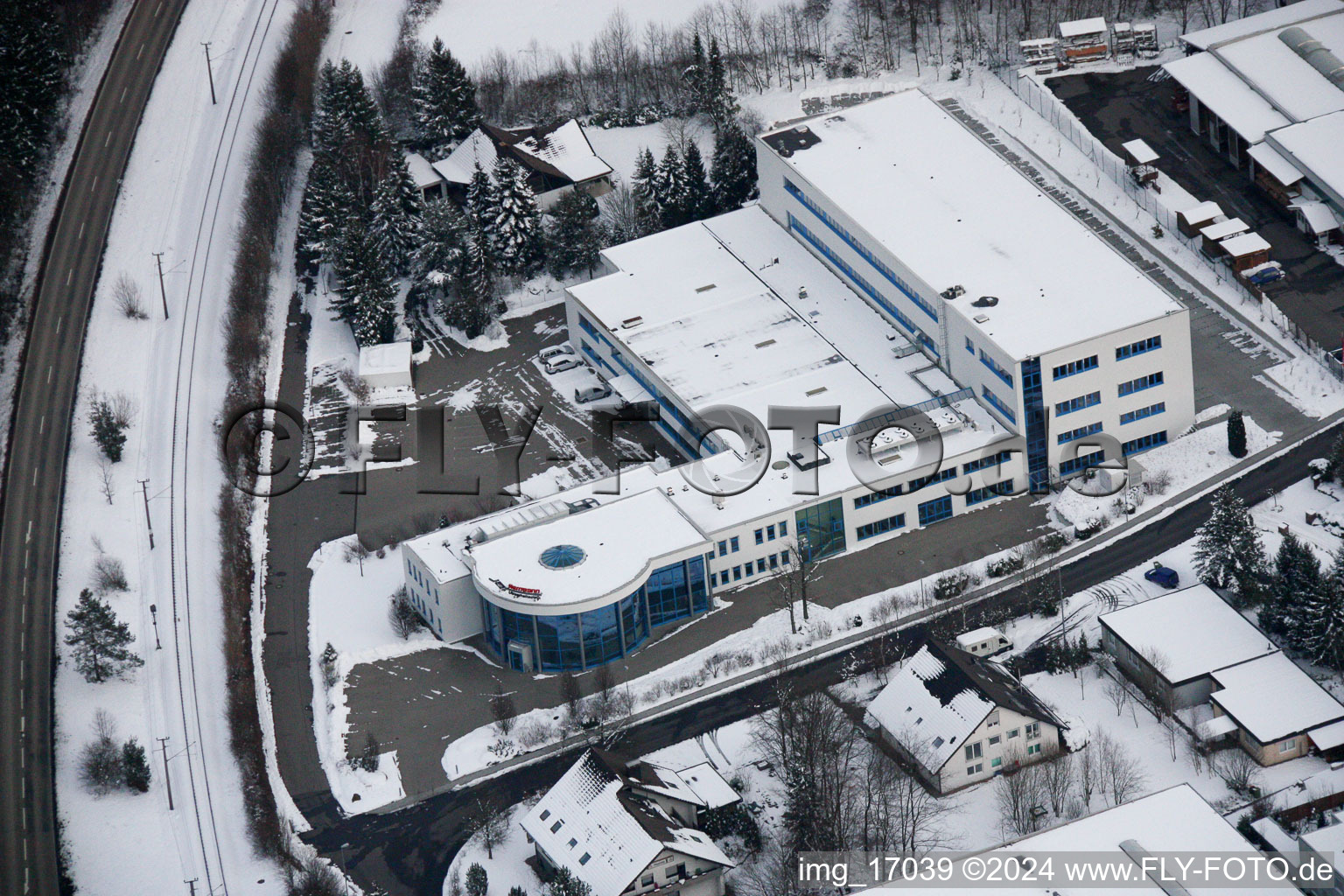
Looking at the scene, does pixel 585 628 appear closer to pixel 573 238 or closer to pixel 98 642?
pixel 98 642

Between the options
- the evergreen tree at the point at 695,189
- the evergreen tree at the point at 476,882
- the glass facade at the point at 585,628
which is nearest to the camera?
the evergreen tree at the point at 476,882

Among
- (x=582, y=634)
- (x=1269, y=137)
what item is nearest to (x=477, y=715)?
(x=582, y=634)

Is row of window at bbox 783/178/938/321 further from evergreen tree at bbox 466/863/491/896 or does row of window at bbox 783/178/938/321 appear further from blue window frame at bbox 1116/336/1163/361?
evergreen tree at bbox 466/863/491/896

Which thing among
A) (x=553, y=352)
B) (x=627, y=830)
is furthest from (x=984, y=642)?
(x=553, y=352)

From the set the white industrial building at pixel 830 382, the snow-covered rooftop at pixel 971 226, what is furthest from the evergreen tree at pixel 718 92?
the white industrial building at pixel 830 382

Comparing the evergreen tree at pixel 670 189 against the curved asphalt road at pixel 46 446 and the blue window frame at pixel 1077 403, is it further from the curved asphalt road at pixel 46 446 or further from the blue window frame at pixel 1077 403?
the curved asphalt road at pixel 46 446

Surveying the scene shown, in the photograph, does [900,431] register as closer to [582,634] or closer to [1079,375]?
[1079,375]

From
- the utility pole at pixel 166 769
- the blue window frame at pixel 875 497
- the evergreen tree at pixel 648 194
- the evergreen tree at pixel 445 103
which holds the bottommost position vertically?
the utility pole at pixel 166 769

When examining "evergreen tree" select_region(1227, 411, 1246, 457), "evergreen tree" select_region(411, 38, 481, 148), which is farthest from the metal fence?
"evergreen tree" select_region(411, 38, 481, 148)
